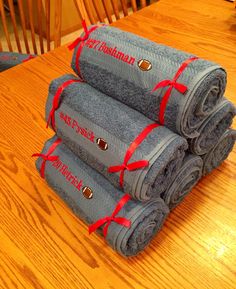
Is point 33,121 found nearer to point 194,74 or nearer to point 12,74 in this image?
point 12,74

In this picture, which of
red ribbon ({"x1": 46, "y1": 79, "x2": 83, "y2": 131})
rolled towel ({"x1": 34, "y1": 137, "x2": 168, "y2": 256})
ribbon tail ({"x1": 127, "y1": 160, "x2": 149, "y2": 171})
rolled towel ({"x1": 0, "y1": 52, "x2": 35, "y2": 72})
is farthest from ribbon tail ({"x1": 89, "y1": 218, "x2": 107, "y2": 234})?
rolled towel ({"x1": 0, "y1": 52, "x2": 35, "y2": 72})

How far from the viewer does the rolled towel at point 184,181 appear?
2.26 feet

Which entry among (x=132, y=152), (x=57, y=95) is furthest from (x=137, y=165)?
(x=57, y=95)

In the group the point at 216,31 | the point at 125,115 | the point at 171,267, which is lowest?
the point at 171,267

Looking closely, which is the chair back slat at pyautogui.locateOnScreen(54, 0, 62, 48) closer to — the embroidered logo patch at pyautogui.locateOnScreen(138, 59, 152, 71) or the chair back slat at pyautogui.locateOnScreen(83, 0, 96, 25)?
the chair back slat at pyautogui.locateOnScreen(83, 0, 96, 25)

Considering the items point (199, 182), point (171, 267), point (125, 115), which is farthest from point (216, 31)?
point (171, 267)

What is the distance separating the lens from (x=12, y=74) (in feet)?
3.91

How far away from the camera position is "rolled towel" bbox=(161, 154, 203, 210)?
69 cm

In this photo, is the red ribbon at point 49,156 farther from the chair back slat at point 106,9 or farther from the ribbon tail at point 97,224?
the chair back slat at point 106,9

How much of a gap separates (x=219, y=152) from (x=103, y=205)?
0.96 ft

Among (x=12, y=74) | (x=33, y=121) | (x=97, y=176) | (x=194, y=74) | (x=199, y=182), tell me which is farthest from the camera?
(x=12, y=74)

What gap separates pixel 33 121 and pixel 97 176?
0.39 m

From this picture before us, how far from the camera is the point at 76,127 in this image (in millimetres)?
703

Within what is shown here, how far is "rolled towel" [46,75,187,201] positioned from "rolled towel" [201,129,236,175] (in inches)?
5.4
